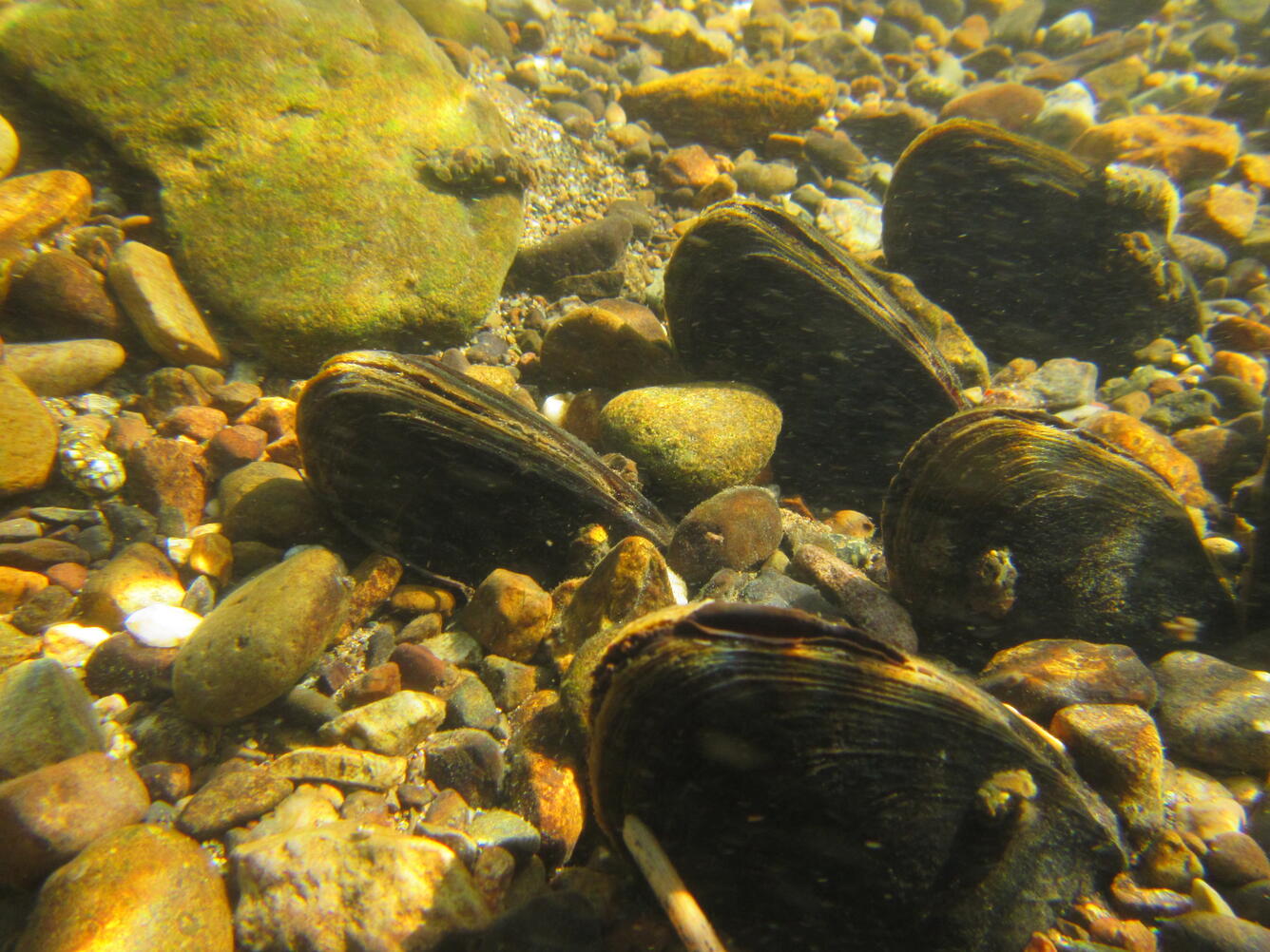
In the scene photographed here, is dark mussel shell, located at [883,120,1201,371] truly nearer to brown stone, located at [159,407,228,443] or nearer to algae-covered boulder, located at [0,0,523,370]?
algae-covered boulder, located at [0,0,523,370]

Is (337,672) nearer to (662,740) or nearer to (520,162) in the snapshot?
(662,740)

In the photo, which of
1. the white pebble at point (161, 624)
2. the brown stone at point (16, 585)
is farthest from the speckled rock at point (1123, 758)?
the brown stone at point (16, 585)

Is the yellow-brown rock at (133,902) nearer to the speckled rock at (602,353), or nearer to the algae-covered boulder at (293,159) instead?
the algae-covered boulder at (293,159)

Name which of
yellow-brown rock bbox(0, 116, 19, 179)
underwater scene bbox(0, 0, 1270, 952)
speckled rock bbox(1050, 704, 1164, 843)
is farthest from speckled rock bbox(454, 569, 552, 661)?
yellow-brown rock bbox(0, 116, 19, 179)

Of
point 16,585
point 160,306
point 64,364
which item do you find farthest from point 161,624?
point 160,306

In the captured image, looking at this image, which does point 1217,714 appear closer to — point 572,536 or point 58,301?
point 572,536

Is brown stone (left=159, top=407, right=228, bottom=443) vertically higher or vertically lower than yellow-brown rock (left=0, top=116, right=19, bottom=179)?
lower

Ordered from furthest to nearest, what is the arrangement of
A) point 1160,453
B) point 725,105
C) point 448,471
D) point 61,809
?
point 725,105 → point 1160,453 → point 448,471 → point 61,809
